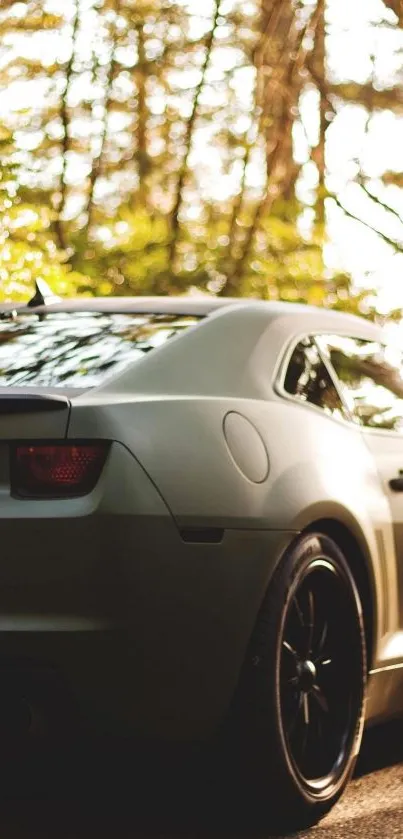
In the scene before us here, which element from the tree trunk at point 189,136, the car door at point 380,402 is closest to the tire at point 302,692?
the car door at point 380,402

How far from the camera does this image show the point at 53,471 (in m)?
4.20

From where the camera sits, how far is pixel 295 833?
4.76 metres

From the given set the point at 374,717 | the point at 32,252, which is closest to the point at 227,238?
the point at 32,252

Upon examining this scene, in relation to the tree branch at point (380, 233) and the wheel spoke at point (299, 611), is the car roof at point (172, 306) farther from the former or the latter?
the tree branch at point (380, 233)

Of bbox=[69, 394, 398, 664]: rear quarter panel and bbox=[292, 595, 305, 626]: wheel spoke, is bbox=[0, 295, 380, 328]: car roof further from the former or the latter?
bbox=[292, 595, 305, 626]: wheel spoke

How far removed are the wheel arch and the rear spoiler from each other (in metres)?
1.07

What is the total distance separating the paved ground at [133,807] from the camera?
4566mm

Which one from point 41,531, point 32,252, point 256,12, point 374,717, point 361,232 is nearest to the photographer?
point 41,531

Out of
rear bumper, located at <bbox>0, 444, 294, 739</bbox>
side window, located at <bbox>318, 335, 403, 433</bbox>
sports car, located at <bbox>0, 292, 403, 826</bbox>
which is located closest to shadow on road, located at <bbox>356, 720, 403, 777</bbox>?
sports car, located at <bbox>0, 292, 403, 826</bbox>

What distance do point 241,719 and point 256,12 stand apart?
1530cm

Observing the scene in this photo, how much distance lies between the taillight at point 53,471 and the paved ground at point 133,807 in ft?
2.24

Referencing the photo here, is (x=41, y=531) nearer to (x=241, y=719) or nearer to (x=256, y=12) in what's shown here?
(x=241, y=719)

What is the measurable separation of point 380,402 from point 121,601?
6.58 ft

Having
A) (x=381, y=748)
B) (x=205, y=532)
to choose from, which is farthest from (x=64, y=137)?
(x=205, y=532)
